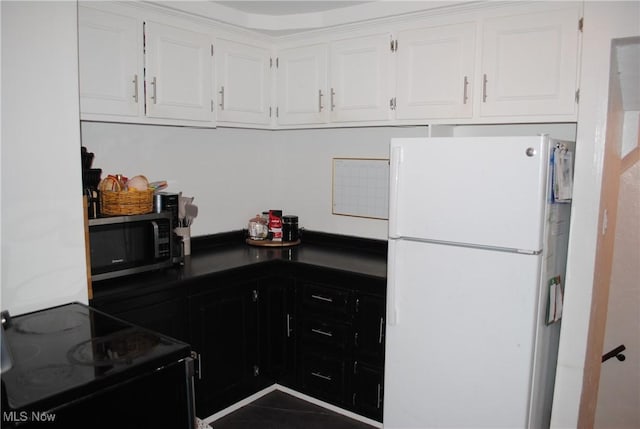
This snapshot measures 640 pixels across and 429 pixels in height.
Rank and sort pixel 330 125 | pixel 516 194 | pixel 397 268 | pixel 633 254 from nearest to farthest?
pixel 516 194
pixel 397 268
pixel 633 254
pixel 330 125

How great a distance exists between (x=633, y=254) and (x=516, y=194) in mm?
1327

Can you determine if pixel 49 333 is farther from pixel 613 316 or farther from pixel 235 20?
pixel 613 316

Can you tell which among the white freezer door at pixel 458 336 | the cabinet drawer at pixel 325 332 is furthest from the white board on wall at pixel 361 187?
the white freezer door at pixel 458 336

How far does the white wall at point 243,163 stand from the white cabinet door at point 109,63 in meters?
0.31

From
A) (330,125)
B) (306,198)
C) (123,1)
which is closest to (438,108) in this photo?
(330,125)

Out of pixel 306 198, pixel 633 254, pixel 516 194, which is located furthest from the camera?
pixel 306 198

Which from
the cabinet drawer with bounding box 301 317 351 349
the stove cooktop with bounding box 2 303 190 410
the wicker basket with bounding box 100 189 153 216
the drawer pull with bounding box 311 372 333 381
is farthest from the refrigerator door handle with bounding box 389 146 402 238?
the wicker basket with bounding box 100 189 153 216

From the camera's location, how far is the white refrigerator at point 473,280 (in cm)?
219

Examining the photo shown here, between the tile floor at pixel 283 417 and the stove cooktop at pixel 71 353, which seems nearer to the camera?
the stove cooktop at pixel 71 353

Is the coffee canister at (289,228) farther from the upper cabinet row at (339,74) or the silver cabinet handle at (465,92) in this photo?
the silver cabinet handle at (465,92)

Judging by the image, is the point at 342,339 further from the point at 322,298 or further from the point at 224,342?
the point at 224,342

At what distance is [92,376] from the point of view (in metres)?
1.50

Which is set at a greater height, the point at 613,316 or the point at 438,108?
the point at 438,108

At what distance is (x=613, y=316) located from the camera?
10.1 ft
